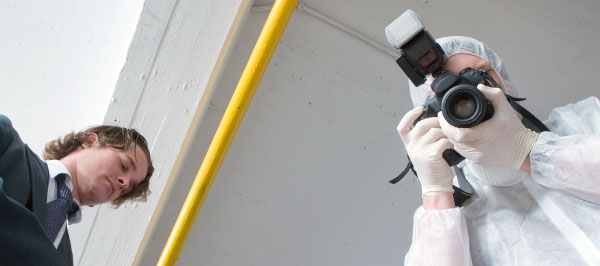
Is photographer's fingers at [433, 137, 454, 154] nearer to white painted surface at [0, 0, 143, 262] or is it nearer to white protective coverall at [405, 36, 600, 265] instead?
white protective coverall at [405, 36, 600, 265]

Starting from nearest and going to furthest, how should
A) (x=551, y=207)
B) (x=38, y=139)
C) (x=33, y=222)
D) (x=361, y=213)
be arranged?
(x=33, y=222)
(x=551, y=207)
(x=38, y=139)
(x=361, y=213)

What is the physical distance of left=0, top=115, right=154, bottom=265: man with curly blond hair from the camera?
765mm

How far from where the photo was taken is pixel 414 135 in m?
1.03

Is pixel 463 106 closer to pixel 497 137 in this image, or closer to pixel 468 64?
pixel 497 137

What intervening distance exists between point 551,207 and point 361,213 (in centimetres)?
81

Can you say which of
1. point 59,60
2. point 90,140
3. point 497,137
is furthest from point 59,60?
point 497,137

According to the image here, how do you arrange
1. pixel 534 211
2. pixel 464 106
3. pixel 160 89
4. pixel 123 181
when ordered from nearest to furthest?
1. pixel 464 106
2. pixel 534 211
3. pixel 123 181
4. pixel 160 89

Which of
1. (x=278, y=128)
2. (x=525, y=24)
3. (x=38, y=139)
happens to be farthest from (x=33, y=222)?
(x=525, y=24)

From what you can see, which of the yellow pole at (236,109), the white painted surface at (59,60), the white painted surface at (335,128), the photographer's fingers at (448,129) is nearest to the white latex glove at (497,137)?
the photographer's fingers at (448,129)

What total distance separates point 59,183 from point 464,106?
2.85 feet

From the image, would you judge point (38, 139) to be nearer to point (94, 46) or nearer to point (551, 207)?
point (94, 46)

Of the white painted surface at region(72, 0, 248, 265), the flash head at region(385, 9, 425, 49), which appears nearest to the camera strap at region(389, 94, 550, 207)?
the flash head at region(385, 9, 425, 49)

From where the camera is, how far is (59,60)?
1321 mm

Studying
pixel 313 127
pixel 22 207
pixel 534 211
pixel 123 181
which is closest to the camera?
pixel 22 207
